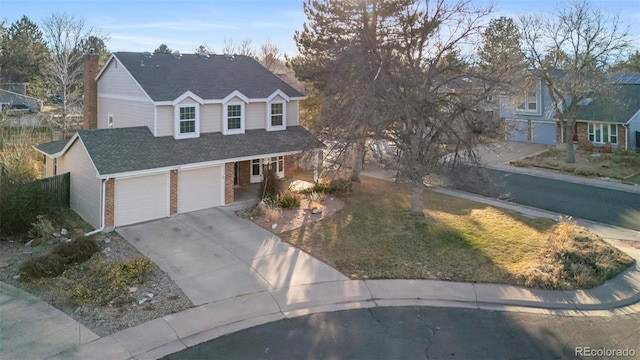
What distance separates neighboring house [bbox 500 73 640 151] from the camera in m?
33.1

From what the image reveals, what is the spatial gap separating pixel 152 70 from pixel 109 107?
13.4 ft

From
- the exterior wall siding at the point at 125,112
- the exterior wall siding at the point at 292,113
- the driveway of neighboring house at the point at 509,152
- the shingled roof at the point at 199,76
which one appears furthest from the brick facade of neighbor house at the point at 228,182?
the driveway of neighboring house at the point at 509,152

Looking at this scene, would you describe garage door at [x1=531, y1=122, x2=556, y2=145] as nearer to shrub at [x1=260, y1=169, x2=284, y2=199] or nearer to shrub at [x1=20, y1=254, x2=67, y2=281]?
shrub at [x1=260, y1=169, x2=284, y2=199]

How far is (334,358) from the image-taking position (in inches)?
358

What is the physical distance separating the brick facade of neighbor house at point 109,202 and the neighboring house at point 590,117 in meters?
23.8

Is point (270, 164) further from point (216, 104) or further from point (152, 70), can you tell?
point (152, 70)

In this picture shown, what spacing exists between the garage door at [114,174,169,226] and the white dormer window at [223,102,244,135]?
464cm

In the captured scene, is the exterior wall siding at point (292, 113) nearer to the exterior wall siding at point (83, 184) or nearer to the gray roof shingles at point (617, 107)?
the exterior wall siding at point (83, 184)

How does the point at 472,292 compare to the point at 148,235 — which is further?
the point at 148,235

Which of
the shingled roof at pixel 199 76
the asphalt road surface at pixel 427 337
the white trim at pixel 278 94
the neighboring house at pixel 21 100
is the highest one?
the neighboring house at pixel 21 100

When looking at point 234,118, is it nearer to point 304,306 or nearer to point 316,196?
point 316,196

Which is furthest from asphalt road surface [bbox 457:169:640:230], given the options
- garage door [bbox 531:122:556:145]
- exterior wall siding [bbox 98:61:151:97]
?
exterior wall siding [bbox 98:61:151:97]

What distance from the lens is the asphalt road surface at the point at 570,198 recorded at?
2004 centimetres

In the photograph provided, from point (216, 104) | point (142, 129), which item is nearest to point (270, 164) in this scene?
point (216, 104)
